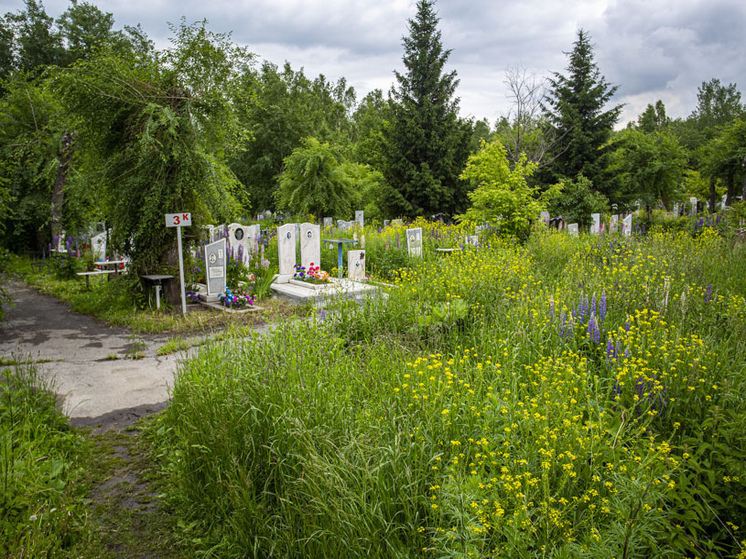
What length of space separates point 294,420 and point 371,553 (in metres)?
0.80

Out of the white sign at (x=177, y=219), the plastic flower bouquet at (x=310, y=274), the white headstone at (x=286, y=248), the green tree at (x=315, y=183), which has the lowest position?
the plastic flower bouquet at (x=310, y=274)

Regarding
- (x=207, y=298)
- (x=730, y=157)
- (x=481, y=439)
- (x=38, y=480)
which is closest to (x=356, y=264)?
(x=207, y=298)

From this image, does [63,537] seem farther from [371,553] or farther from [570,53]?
[570,53]

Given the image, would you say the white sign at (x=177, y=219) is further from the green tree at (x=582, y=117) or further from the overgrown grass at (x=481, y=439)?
the green tree at (x=582, y=117)

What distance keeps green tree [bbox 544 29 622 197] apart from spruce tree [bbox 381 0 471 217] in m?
5.99

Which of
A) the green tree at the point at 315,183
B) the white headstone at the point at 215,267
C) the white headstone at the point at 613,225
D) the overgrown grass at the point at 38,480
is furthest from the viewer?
the green tree at the point at 315,183

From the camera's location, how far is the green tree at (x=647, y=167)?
25406 millimetres

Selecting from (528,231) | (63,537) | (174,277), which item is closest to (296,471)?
(63,537)

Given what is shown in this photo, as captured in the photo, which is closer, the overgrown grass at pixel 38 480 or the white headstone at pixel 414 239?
the overgrown grass at pixel 38 480

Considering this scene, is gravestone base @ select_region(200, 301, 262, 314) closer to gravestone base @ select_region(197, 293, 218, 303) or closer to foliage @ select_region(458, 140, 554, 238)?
gravestone base @ select_region(197, 293, 218, 303)

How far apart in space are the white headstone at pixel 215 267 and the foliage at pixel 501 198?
6794 millimetres

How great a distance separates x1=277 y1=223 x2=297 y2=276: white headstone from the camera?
11383 mm

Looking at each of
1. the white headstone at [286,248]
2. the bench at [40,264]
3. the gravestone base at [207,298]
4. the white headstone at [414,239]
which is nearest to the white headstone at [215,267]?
the gravestone base at [207,298]

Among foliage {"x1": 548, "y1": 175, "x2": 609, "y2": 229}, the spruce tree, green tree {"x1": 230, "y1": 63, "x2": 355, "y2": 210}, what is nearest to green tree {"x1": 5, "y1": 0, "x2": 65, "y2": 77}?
green tree {"x1": 230, "y1": 63, "x2": 355, "y2": 210}
